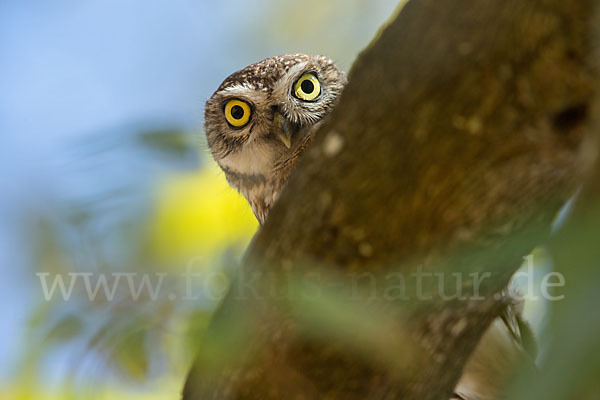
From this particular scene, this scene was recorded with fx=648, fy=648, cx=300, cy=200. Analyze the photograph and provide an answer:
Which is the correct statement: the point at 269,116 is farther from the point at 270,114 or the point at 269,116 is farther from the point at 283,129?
the point at 283,129

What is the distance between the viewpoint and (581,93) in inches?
42.8

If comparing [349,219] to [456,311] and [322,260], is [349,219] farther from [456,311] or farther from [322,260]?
[456,311]

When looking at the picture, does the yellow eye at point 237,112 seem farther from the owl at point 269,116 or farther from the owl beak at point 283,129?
the owl beak at point 283,129

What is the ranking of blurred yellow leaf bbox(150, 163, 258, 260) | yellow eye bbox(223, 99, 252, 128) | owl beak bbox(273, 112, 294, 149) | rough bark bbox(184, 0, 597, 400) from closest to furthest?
rough bark bbox(184, 0, 597, 400), blurred yellow leaf bbox(150, 163, 258, 260), owl beak bbox(273, 112, 294, 149), yellow eye bbox(223, 99, 252, 128)

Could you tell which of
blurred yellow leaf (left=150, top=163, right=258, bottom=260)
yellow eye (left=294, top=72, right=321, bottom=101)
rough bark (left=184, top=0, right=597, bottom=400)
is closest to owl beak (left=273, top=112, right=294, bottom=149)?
yellow eye (left=294, top=72, right=321, bottom=101)

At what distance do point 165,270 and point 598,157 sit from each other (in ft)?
3.94

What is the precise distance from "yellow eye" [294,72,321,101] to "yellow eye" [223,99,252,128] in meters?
0.26

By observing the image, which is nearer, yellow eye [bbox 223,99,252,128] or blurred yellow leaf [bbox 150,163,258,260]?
blurred yellow leaf [bbox 150,163,258,260]

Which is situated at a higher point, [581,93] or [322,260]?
[581,93]

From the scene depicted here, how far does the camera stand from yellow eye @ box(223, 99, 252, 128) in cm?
319

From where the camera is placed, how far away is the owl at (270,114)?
3.08 meters

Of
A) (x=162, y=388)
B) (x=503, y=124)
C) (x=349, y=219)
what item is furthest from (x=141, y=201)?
(x=503, y=124)

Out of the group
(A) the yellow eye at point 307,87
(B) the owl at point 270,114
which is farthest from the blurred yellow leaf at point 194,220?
(A) the yellow eye at point 307,87

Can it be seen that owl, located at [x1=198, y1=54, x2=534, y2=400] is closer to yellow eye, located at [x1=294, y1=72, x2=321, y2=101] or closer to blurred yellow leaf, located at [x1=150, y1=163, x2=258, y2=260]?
yellow eye, located at [x1=294, y1=72, x2=321, y2=101]
